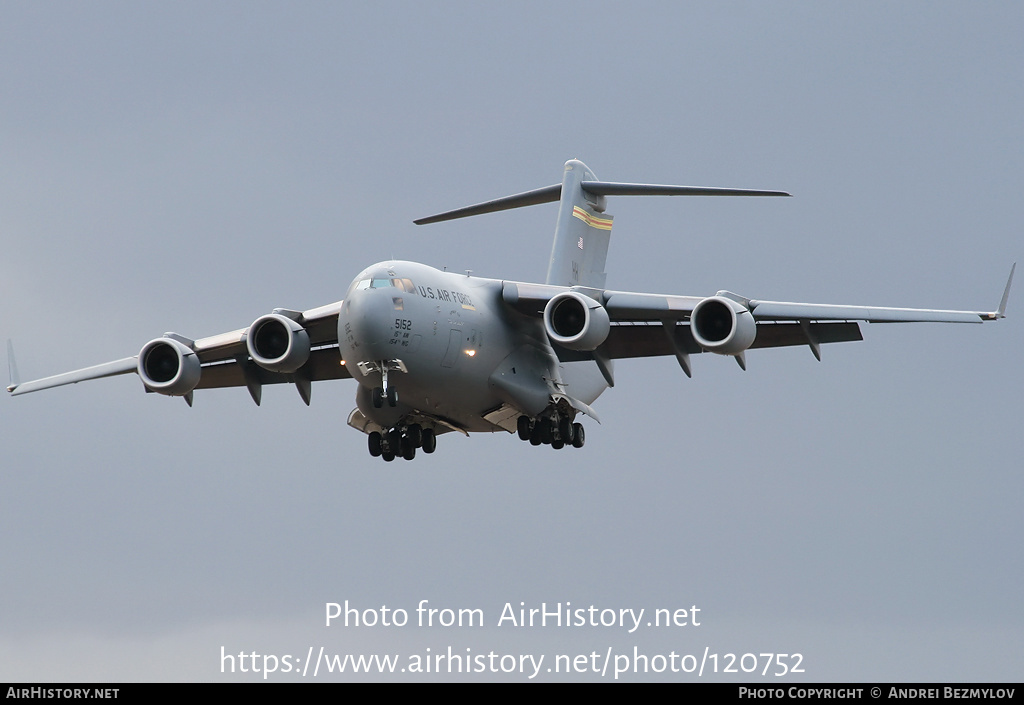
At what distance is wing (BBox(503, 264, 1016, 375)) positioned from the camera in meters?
20.5

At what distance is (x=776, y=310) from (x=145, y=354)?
8.60 m

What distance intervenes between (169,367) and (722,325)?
764cm

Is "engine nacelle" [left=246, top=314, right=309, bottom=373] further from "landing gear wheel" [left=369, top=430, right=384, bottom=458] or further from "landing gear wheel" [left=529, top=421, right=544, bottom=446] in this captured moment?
"landing gear wheel" [left=529, top=421, right=544, bottom=446]

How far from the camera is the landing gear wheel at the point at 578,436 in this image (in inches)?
898

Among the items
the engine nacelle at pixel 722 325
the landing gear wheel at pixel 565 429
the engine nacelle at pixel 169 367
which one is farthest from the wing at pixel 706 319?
the engine nacelle at pixel 169 367

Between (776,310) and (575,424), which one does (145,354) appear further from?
(776,310)

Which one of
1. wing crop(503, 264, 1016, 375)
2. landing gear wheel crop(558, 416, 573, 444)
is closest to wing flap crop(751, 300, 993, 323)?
wing crop(503, 264, 1016, 375)

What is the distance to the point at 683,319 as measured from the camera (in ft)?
71.6

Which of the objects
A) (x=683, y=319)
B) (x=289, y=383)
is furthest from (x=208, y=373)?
(x=683, y=319)

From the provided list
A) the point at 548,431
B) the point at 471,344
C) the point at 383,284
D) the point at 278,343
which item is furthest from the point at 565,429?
the point at 278,343

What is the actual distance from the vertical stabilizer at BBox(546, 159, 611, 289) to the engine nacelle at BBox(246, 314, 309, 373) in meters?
4.85

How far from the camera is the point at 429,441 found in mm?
22922

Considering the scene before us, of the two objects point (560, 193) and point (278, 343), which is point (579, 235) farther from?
point (278, 343)

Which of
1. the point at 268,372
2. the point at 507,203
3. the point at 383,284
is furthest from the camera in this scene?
the point at 507,203
